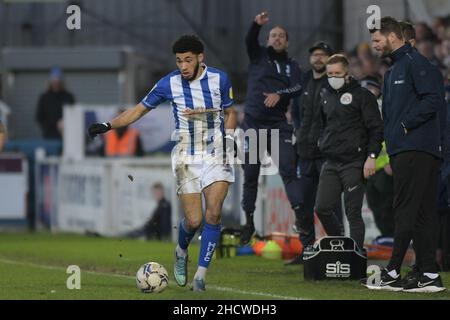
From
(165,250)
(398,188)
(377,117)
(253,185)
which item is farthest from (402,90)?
(165,250)

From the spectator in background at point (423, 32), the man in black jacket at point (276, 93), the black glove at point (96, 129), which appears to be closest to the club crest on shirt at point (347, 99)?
the man in black jacket at point (276, 93)

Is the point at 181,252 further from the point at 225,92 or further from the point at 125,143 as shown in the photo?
the point at 125,143

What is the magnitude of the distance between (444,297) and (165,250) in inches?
291

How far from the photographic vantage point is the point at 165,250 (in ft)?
60.9

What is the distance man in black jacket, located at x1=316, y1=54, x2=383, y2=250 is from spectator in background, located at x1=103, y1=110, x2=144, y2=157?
1085cm

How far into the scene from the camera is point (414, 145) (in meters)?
12.0

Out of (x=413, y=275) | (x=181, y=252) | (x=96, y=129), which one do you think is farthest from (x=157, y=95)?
(x=413, y=275)

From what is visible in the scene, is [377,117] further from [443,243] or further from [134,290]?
[134,290]

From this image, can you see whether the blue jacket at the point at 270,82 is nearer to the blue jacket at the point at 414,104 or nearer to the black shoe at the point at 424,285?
the blue jacket at the point at 414,104

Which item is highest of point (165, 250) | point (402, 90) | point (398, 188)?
point (402, 90)

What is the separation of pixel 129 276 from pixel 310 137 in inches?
98.4

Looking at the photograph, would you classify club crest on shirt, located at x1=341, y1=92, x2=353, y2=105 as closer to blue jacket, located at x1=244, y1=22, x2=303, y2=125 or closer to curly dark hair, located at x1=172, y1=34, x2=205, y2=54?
blue jacket, located at x1=244, y1=22, x2=303, y2=125
